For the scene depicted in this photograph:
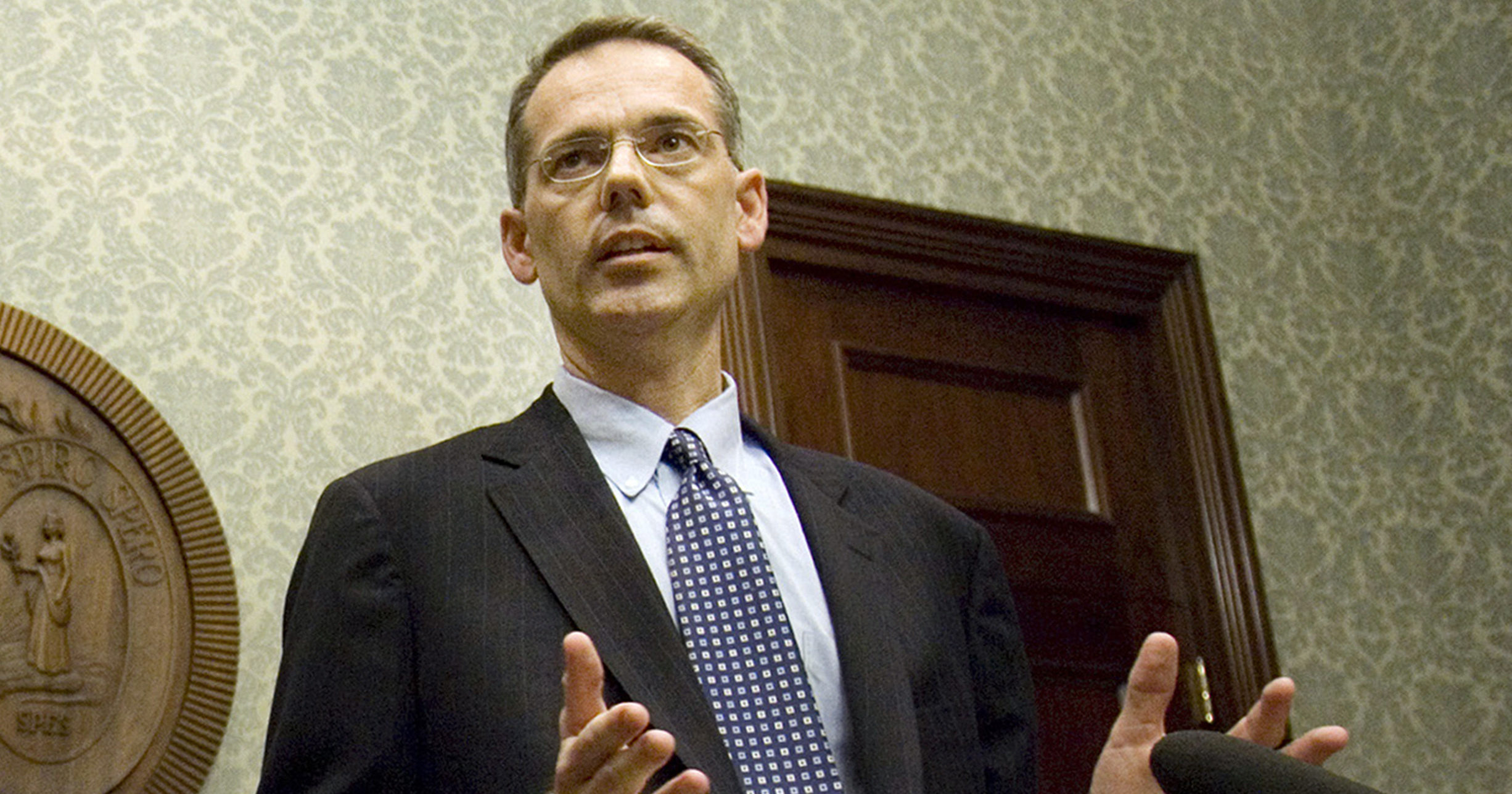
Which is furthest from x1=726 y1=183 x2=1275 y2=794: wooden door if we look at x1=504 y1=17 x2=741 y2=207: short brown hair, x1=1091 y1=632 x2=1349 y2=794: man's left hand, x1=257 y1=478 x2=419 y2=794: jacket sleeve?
x1=1091 y1=632 x2=1349 y2=794: man's left hand

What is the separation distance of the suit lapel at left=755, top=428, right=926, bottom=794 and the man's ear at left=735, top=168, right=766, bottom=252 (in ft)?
0.87

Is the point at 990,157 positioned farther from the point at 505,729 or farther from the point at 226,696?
the point at 505,729

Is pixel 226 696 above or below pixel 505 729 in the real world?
above

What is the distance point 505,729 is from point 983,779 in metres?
0.42

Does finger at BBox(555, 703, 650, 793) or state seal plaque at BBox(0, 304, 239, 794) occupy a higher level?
state seal plaque at BBox(0, 304, 239, 794)

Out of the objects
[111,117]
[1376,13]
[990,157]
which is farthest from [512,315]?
[1376,13]

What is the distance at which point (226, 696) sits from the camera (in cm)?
217

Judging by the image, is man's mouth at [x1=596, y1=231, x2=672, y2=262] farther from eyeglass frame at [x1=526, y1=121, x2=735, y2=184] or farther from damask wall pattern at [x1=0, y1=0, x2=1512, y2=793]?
damask wall pattern at [x1=0, y1=0, x2=1512, y2=793]

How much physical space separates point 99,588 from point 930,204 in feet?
4.89

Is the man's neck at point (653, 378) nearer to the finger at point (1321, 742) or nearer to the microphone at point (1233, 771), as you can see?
the finger at point (1321, 742)

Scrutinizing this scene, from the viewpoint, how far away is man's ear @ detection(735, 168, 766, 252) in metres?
1.75

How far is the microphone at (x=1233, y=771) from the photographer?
0.48 m

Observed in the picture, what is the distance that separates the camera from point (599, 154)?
1604mm

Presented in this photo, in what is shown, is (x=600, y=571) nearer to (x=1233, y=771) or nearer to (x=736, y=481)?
(x=736, y=481)
